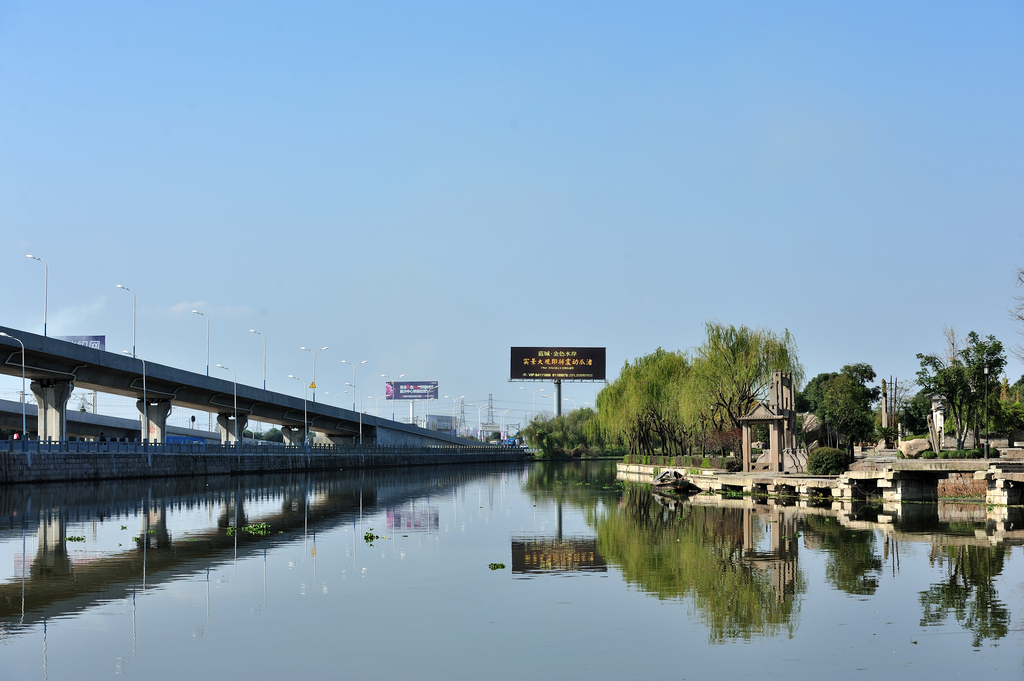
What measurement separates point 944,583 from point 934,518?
1344 cm

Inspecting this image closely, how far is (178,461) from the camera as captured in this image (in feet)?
215

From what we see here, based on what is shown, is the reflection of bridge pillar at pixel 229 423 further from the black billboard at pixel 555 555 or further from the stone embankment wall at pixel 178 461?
the black billboard at pixel 555 555

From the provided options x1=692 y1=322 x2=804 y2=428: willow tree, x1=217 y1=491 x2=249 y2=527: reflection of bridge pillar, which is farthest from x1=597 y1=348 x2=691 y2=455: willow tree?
x1=217 y1=491 x2=249 y2=527: reflection of bridge pillar

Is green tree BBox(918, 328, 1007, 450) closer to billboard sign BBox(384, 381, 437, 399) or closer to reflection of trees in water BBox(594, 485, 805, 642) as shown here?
reflection of trees in water BBox(594, 485, 805, 642)

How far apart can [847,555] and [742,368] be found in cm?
3697

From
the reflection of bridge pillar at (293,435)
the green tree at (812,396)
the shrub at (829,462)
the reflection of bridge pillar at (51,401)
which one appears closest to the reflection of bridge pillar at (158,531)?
the shrub at (829,462)

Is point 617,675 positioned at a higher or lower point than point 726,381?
lower

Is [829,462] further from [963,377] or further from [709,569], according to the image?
[709,569]

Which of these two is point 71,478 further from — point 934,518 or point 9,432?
point 9,432

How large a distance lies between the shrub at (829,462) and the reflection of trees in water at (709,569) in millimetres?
11955

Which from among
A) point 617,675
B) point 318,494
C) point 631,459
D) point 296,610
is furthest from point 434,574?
point 631,459

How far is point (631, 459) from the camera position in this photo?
80.9 meters

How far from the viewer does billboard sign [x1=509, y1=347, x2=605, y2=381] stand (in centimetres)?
12619

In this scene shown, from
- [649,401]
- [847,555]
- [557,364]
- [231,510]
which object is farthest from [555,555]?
[557,364]
